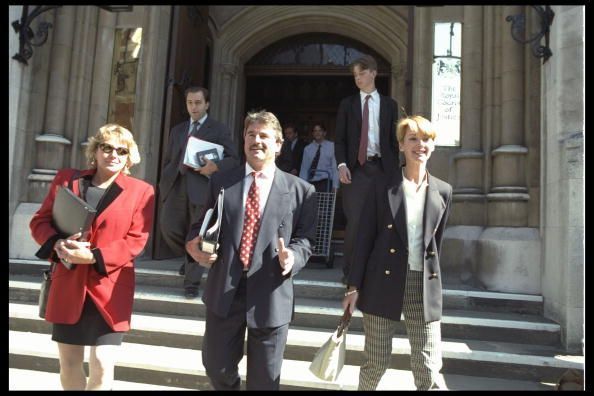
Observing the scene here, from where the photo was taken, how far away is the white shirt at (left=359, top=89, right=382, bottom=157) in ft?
13.4

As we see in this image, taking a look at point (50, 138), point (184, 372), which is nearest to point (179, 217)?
point (184, 372)

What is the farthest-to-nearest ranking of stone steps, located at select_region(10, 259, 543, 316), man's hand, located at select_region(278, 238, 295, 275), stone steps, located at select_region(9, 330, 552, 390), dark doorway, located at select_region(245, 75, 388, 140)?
dark doorway, located at select_region(245, 75, 388, 140)
stone steps, located at select_region(10, 259, 543, 316)
stone steps, located at select_region(9, 330, 552, 390)
man's hand, located at select_region(278, 238, 295, 275)

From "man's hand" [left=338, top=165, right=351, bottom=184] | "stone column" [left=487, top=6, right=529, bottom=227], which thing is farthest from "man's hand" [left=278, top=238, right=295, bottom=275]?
"stone column" [left=487, top=6, right=529, bottom=227]

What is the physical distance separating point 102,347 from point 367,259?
1.37 meters

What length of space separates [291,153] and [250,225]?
5.40 m

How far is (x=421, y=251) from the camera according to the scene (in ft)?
8.00

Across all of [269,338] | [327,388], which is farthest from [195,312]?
[269,338]

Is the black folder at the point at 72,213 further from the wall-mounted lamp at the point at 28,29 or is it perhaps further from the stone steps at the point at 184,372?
the wall-mounted lamp at the point at 28,29

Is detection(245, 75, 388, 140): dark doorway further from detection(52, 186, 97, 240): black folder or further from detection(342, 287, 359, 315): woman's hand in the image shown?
detection(52, 186, 97, 240): black folder

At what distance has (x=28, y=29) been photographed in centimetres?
554

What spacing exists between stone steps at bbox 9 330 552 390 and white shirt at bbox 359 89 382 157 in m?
1.76

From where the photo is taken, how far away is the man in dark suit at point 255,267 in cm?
215

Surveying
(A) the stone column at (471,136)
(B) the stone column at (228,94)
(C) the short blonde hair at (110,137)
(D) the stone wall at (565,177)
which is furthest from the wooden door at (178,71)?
(D) the stone wall at (565,177)
